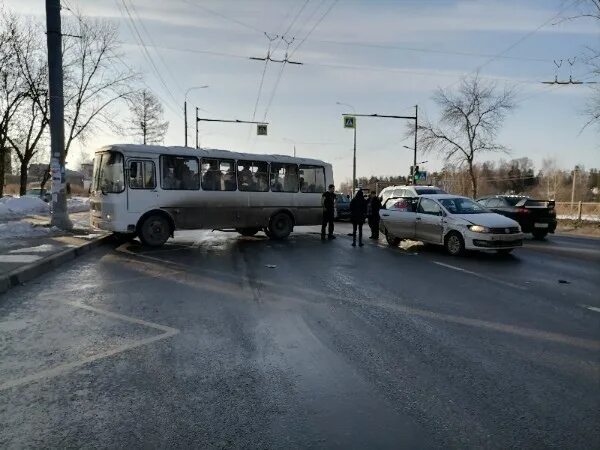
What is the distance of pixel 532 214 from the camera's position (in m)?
19.7

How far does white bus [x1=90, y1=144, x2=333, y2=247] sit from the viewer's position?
45.9ft

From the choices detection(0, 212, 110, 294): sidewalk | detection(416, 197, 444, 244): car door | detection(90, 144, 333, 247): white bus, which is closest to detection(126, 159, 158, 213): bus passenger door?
detection(90, 144, 333, 247): white bus

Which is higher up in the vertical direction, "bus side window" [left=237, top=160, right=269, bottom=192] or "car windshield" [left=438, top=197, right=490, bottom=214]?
"bus side window" [left=237, top=160, right=269, bottom=192]

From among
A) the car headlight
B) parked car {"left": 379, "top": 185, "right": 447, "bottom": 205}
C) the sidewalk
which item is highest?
parked car {"left": 379, "top": 185, "right": 447, "bottom": 205}

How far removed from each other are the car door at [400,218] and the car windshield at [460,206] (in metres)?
1.06

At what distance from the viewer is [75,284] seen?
28.6 ft

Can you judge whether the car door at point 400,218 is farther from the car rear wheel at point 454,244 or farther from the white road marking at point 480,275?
the white road marking at point 480,275

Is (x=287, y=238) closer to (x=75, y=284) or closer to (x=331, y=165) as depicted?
(x=331, y=165)

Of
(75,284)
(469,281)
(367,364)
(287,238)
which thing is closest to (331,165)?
(287,238)

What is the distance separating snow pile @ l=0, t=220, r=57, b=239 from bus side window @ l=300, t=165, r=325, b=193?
28.5 ft

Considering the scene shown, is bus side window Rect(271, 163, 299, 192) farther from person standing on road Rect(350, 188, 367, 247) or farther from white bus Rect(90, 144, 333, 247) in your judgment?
person standing on road Rect(350, 188, 367, 247)

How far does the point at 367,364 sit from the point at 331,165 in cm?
1505

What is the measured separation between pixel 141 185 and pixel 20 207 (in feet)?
69.6

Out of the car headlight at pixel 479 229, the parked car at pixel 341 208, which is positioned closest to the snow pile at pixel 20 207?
the parked car at pixel 341 208
